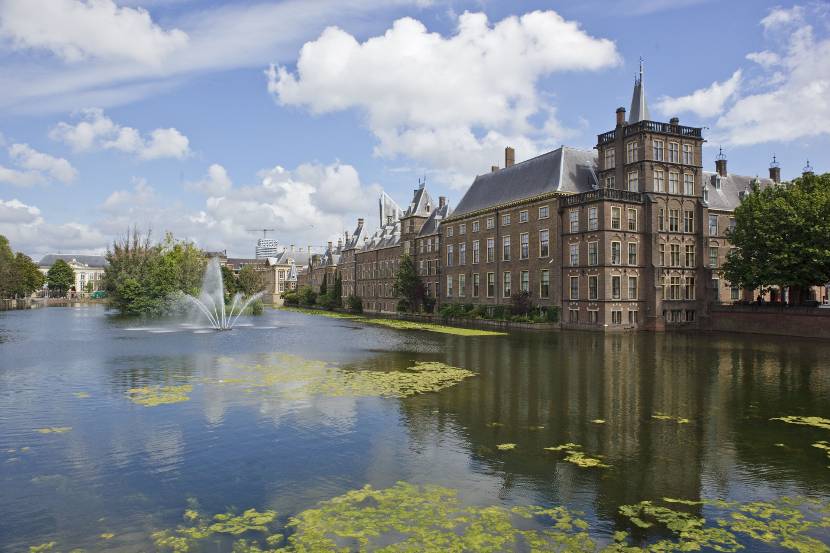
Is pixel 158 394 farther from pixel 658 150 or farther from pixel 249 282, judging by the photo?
pixel 249 282

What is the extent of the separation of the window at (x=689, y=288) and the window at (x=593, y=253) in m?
10.4

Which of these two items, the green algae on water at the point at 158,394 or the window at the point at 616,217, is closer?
the green algae on water at the point at 158,394

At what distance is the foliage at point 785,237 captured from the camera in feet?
146

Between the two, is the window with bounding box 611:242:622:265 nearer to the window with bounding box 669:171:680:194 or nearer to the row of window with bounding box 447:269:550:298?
the row of window with bounding box 447:269:550:298

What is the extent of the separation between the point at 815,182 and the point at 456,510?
51735 mm

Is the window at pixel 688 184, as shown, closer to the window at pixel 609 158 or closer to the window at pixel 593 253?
the window at pixel 609 158

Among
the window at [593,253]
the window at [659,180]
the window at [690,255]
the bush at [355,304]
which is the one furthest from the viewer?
the bush at [355,304]

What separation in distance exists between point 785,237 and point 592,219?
52.1ft

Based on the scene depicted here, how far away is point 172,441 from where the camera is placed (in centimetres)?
1491

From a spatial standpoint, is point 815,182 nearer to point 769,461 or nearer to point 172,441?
point 769,461

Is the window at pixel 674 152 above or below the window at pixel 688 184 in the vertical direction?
above

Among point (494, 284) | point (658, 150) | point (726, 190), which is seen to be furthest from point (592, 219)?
point (726, 190)

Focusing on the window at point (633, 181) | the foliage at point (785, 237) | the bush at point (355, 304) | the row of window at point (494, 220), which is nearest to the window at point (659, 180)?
the window at point (633, 181)

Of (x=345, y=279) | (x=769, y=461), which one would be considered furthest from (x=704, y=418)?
(x=345, y=279)
